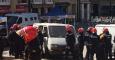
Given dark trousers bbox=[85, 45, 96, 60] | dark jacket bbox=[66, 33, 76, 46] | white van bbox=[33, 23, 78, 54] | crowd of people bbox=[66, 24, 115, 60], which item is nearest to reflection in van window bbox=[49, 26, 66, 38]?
white van bbox=[33, 23, 78, 54]

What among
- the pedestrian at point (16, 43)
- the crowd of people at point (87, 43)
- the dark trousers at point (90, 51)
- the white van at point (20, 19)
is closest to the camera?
the pedestrian at point (16, 43)

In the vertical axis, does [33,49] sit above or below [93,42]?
above

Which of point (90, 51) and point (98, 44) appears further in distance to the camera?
point (90, 51)

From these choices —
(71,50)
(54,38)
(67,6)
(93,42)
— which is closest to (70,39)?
(71,50)

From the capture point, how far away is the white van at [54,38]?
2177 centimetres

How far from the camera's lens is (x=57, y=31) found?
2247 cm

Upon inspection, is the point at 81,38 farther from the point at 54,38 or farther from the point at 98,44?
the point at 54,38

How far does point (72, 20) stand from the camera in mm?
48562

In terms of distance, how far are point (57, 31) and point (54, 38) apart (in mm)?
600

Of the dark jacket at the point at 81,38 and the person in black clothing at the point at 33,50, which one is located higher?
the person in black clothing at the point at 33,50

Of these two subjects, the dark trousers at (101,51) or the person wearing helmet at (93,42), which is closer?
the person wearing helmet at (93,42)

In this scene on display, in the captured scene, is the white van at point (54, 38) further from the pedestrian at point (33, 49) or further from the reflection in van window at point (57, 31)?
the pedestrian at point (33, 49)

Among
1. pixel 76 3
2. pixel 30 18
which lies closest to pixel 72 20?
pixel 30 18

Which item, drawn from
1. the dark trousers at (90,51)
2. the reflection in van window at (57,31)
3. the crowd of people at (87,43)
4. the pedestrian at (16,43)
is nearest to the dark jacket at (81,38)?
the crowd of people at (87,43)
